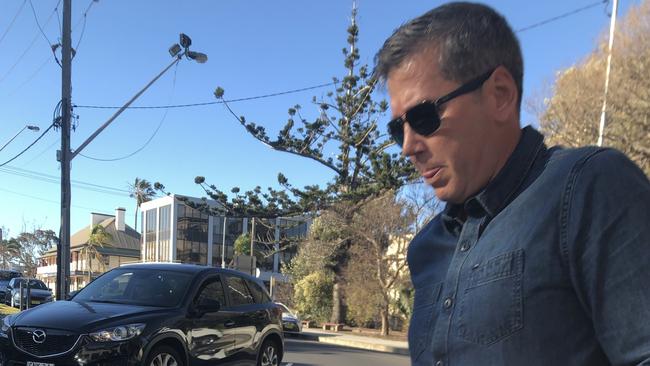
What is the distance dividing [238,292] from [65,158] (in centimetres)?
909

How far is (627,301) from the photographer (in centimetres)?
100

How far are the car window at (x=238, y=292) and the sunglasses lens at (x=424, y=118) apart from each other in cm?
729

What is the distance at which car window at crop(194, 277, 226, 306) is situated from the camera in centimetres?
760

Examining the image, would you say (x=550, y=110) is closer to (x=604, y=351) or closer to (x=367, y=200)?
(x=367, y=200)

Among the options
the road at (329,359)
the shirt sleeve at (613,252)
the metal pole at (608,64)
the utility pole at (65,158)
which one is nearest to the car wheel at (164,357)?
the road at (329,359)

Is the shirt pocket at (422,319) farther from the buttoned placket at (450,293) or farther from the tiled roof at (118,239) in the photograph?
the tiled roof at (118,239)

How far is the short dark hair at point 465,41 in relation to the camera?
4.48 ft

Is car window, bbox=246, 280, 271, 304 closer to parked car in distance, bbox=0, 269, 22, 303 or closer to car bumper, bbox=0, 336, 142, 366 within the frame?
car bumper, bbox=0, 336, 142, 366

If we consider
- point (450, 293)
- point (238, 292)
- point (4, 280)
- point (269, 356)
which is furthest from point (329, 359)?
point (4, 280)

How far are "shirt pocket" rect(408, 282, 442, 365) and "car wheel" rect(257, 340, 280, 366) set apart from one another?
7.68m

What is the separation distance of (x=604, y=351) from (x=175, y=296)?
6.99m

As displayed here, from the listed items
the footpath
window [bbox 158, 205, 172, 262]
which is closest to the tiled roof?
window [bbox 158, 205, 172, 262]

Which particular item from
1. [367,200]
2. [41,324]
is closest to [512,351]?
[41,324]

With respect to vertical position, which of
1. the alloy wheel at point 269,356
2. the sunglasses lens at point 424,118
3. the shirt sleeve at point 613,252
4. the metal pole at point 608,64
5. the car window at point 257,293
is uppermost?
the metal pole at point 608,64
